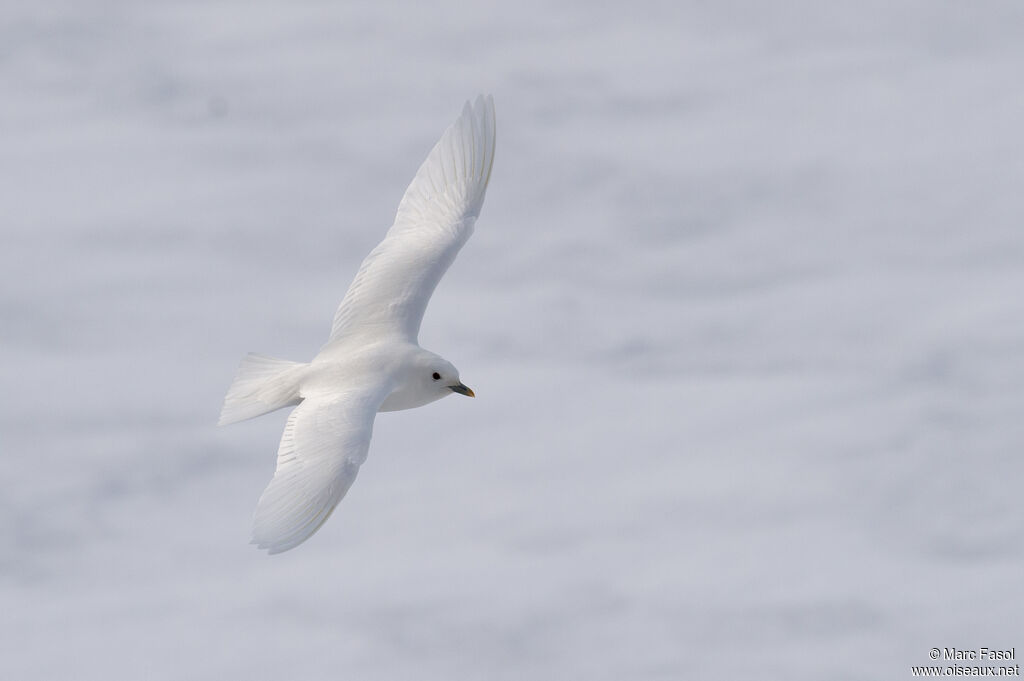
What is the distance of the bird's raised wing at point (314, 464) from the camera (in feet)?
62.3

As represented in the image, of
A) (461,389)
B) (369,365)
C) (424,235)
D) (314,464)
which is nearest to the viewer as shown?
(314,464)

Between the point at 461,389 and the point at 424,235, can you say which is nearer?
the point at 461,389

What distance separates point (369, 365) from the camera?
2252cm

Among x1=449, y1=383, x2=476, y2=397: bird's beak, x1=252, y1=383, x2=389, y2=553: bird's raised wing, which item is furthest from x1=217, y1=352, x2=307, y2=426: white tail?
x1=449, y1=383, x2=476, y2=397: bird's beak

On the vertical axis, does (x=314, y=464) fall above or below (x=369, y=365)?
below

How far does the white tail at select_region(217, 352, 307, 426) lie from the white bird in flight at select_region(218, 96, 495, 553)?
0.02 m

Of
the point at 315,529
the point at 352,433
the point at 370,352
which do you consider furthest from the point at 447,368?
the point at 315,529

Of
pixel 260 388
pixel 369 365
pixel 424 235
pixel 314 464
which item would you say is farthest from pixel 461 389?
pixel 314 464

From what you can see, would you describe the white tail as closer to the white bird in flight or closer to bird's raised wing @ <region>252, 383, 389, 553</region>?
the white bird in flight

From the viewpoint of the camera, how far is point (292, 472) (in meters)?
19.9

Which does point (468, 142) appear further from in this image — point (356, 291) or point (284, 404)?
point (284, 404)

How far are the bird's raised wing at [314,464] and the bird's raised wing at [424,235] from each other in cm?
249

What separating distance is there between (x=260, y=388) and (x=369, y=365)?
1.49 metres

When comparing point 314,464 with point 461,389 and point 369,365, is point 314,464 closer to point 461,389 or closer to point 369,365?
point 369,365
